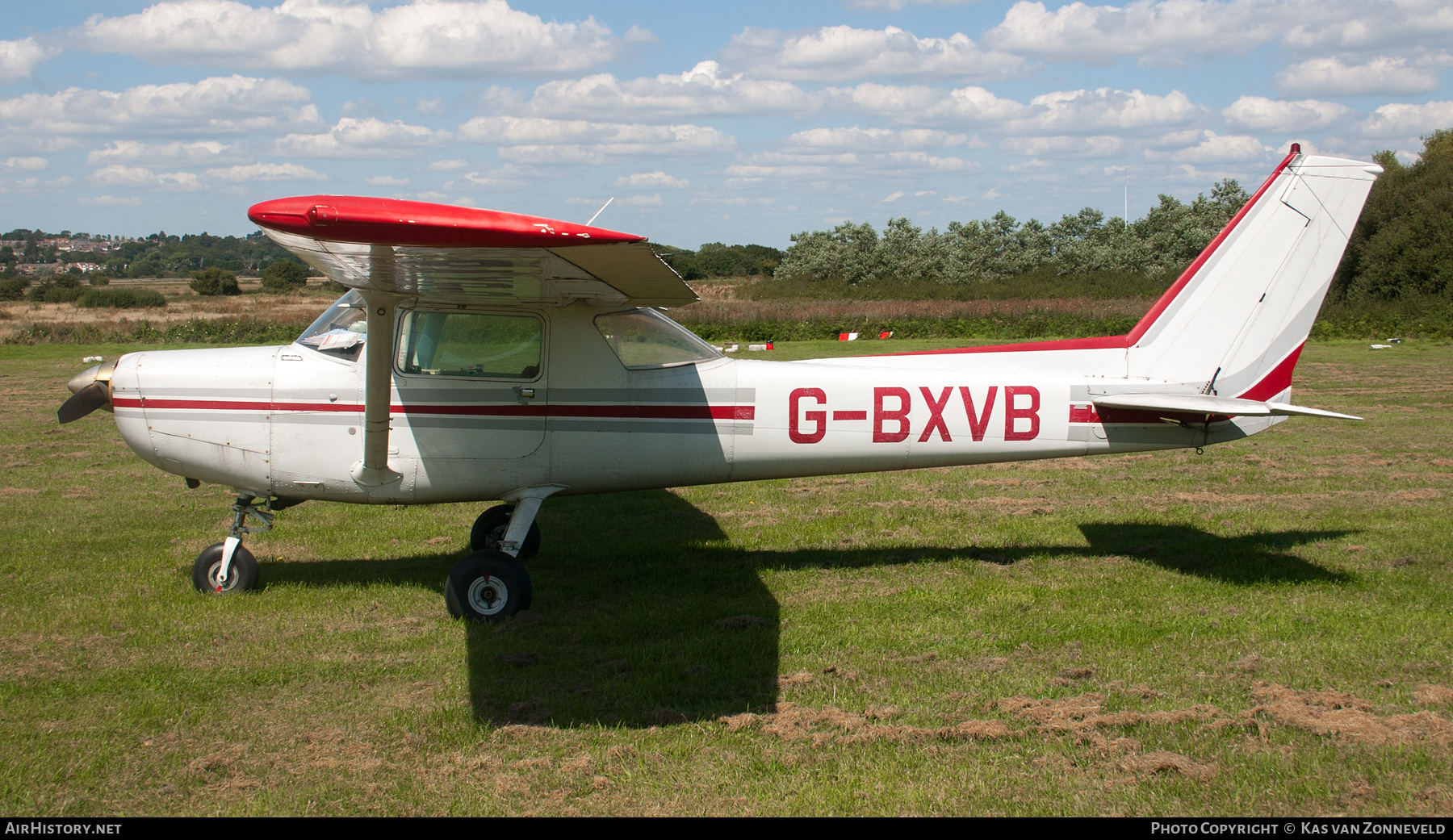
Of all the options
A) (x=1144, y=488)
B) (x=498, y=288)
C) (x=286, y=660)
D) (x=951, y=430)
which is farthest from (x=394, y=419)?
(x=1144, y=488)

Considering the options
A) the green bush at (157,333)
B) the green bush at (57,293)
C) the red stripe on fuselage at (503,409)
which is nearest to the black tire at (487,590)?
the red stripe on fuselage at (503,409)

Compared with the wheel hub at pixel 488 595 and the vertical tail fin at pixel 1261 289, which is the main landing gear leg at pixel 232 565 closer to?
the wheel hub at pixel 488 595

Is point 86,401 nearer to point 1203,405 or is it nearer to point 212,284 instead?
point 1203,405

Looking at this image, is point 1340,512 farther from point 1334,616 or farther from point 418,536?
point 418,536

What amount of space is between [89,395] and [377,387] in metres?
1.99

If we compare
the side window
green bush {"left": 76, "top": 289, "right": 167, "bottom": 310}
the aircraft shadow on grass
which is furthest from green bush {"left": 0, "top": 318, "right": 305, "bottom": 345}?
the side window

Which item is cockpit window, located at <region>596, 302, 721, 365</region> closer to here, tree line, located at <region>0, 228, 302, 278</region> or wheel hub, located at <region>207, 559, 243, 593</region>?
wheel hub, located at <region>207, 559, 243, 593</region>

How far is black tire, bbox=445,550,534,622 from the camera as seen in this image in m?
5.78

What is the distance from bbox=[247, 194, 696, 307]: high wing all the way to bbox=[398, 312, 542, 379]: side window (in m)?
0.17

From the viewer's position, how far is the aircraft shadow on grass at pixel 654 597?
4.66 m

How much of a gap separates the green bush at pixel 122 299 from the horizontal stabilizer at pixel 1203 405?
46886 mm

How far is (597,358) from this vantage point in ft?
20.6

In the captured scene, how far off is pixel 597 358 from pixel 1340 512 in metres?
6.67

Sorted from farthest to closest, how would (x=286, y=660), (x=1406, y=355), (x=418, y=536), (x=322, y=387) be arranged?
(x=1406, y=355)
(x=418, y=536)
(x=322, y=387)
(x=286, y=660)
